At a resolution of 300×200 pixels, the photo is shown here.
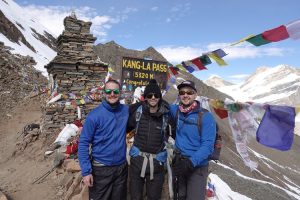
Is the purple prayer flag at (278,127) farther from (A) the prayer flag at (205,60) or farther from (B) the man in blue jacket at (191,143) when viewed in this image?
(A) the prayer flag at (205,60)

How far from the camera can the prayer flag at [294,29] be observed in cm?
468

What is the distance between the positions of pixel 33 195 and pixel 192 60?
16.6 feet

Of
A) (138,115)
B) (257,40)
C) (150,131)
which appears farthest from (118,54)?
(150,131)

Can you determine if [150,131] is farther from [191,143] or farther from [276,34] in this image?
[276,34]

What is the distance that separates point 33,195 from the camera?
7.76 meters

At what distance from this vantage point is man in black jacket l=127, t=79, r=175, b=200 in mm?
4855

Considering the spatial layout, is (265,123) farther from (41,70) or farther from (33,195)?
(41,70)

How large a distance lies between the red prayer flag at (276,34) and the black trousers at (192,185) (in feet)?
7.50

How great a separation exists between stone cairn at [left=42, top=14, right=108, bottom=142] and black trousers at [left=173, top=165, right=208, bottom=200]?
825 cm

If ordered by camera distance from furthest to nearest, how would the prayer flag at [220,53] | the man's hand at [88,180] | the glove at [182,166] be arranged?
the prayer flag at [220,53], the man's hand at [88,180], the glove at [182,166]

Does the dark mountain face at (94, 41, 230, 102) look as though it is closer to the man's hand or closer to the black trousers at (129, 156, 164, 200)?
the black trousers at (129, 156, 164, 200)

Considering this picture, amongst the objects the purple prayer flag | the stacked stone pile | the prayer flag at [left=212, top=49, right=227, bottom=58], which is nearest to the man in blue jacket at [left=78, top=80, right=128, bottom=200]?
the purple prayer flag

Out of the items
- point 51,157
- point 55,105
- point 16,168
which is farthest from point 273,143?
point 55,105

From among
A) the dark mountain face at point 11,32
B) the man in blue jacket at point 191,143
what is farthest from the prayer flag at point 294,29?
the dark mountain face at point 11,32
